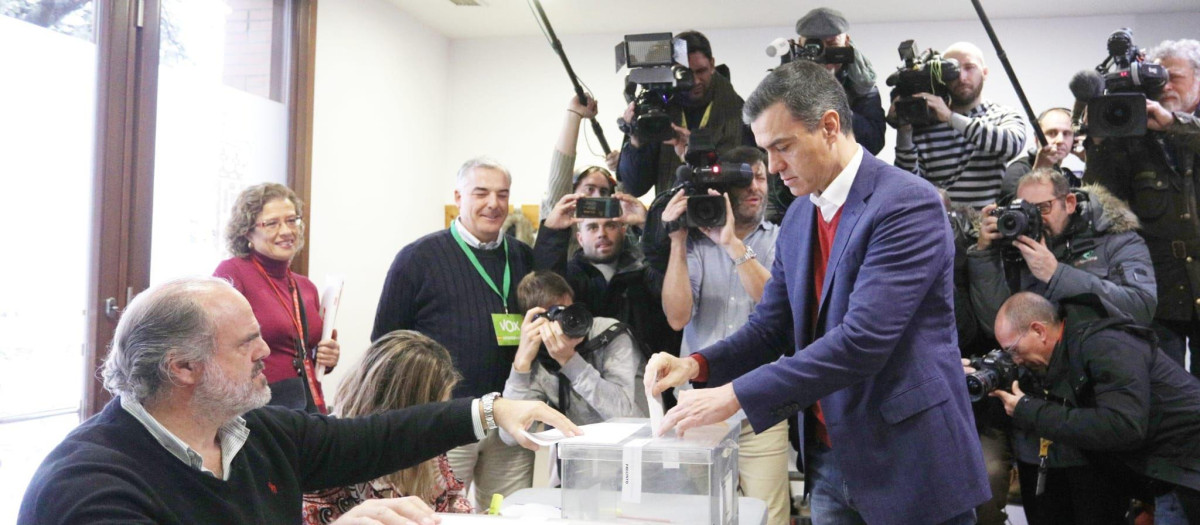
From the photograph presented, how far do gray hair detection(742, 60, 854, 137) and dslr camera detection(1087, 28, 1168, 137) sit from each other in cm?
178

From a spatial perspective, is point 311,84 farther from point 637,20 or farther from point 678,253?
point 678,253

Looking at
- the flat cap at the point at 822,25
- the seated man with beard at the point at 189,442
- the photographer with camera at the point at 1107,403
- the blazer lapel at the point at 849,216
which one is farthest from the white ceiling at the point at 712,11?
the seated man with beard at the point at 189,442

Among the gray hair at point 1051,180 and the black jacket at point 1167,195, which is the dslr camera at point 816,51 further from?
the black jacket at point 1167,195

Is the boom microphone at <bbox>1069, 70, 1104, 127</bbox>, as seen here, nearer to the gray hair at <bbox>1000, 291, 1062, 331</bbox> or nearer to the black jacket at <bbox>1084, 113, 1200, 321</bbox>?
the black jacket at <bbox>1084, 113, 1200, 321</bbox>

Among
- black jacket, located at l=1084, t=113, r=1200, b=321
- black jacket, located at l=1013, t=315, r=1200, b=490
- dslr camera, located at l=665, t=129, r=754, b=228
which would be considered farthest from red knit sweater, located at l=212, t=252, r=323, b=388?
black jacket, located at l=1084, t=113, r=1200, b=321

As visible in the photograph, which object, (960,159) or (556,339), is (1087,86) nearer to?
(960,159)

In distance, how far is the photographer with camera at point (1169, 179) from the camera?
10.7ft

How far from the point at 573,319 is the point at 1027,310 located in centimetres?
150

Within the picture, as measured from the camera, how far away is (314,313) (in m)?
3.47

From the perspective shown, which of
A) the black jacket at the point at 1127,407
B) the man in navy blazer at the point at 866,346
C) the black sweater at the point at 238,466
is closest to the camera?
the black sweater at the point at 238,466

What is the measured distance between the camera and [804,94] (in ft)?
6.16

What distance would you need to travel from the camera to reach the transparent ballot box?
1.58 meters

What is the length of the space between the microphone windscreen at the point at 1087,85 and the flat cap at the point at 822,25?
850 mm

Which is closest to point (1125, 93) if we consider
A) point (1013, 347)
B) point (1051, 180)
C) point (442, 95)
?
point (1051, 180)
